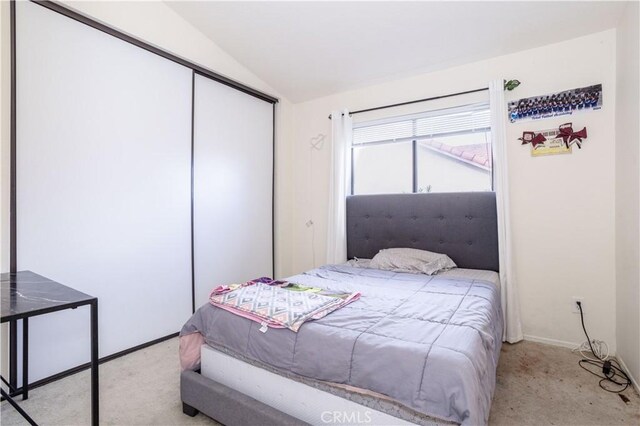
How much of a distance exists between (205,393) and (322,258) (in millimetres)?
2440

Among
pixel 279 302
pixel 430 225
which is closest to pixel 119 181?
pixel 279 302

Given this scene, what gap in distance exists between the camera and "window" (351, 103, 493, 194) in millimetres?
3070

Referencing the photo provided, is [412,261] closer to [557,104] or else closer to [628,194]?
[628,194]

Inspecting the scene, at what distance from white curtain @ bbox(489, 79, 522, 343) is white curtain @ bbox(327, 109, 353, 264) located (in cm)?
147

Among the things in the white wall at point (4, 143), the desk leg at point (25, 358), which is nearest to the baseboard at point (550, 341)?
the desk leg at point (25, 358)

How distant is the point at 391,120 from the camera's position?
3.49 meters

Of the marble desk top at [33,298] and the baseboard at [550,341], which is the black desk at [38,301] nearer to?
the marble desk top at [33,298]

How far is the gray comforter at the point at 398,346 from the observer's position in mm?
1132

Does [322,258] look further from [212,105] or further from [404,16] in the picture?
[404,16]

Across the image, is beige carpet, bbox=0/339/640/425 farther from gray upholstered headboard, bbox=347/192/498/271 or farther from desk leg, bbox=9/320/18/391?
gray upholstered headboard, bbox=347/192/498/271

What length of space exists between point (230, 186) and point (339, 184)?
3.90ft

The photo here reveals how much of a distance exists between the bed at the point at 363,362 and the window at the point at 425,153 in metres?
1.28

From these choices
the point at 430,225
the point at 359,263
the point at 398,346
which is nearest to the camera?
the point at 398,346

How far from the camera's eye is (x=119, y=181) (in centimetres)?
246
